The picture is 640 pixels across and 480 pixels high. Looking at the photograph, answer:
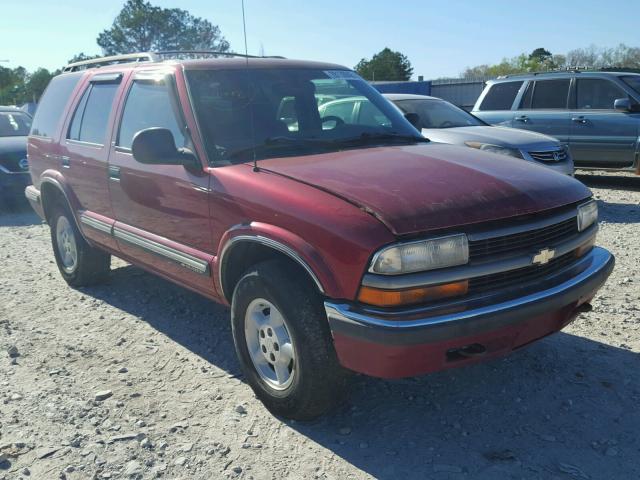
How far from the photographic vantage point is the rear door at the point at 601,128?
9648mm

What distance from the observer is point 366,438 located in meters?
3.15

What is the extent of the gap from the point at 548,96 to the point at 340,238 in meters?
9.16

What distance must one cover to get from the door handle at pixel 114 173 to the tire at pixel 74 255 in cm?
109

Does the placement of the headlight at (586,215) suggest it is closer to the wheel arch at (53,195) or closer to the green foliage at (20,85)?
the wheel arch at (53,195)

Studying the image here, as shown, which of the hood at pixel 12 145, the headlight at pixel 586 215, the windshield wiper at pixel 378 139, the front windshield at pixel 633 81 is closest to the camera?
the headlight at pixel 586 215

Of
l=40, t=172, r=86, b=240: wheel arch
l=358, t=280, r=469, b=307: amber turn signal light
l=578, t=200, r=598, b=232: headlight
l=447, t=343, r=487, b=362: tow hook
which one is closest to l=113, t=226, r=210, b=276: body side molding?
l=40, t=172, r=86, b=240: wheel arch

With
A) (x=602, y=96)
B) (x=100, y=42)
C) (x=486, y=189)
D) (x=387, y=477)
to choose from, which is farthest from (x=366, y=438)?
(x=100, y=42)

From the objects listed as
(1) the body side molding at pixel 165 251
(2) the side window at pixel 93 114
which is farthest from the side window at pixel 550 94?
(1) the body side molding at pixel 165 251

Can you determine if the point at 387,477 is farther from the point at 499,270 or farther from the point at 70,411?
the point at 70,411

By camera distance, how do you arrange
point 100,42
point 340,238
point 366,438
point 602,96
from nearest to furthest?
point 340,238
point 366,438
point 602,96
point 100,42

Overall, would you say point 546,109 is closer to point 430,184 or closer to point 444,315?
point 430,184

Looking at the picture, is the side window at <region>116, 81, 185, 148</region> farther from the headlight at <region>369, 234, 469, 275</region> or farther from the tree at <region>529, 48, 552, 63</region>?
the tree at <region>529, 48, 552, 63</region>

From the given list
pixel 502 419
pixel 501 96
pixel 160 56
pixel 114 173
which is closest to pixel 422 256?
pixel 502 419

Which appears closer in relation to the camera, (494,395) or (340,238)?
(340,238)
